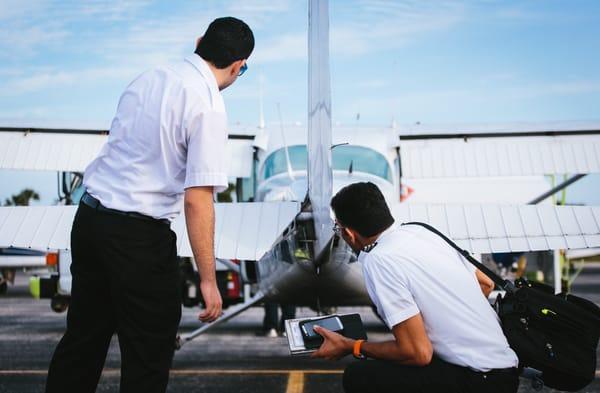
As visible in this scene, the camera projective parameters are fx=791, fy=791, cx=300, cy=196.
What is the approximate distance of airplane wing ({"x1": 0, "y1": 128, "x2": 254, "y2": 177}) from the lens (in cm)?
1184

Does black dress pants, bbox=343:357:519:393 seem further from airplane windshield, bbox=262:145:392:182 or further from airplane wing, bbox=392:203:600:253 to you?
airplane windshield, bbox=262:145:392:182

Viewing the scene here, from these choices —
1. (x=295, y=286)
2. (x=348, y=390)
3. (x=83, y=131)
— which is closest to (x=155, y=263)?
(x=348, y=390)

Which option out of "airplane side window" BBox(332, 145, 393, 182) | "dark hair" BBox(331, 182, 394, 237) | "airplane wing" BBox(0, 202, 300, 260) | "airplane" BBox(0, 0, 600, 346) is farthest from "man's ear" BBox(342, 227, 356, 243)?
"airplane side window" BBox(332, 145, 393, 182)

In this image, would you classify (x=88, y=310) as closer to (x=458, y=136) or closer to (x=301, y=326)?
(x=301, y=326)

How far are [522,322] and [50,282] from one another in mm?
11031

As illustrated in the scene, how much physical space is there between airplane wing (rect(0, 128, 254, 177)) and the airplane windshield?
1.95 meters

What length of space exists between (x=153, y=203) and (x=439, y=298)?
1.19 meters

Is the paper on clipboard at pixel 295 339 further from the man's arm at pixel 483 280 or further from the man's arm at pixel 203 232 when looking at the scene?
the man's arm at pixel 483 280

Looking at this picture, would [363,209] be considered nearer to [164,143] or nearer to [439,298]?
[439,298]

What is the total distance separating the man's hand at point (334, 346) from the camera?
3.29 meters

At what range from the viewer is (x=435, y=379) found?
10.3ft

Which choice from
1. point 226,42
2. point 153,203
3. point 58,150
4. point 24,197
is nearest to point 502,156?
point 58,150

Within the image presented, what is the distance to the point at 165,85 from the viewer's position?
311 centimetres

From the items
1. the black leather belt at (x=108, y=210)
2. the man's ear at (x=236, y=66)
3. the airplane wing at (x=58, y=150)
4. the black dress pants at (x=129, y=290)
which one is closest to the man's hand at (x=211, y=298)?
the black dress pants at (x=129, y=290)
